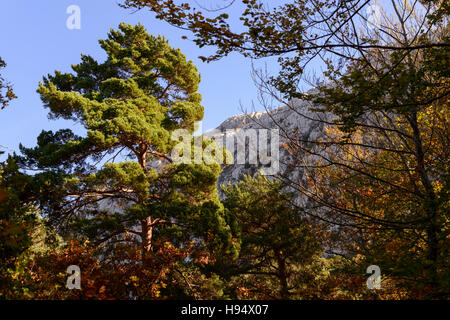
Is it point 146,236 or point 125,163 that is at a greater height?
point 125,163

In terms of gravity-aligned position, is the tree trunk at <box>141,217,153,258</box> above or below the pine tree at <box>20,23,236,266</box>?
below

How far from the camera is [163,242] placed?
830 centimetres

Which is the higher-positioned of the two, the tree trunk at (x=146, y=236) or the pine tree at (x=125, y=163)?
the pine tree at (x=125, y=163)

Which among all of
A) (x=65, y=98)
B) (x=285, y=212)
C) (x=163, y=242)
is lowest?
(x=163, y=242)

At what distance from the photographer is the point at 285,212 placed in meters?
11.8

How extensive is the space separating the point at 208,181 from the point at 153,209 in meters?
2.06
